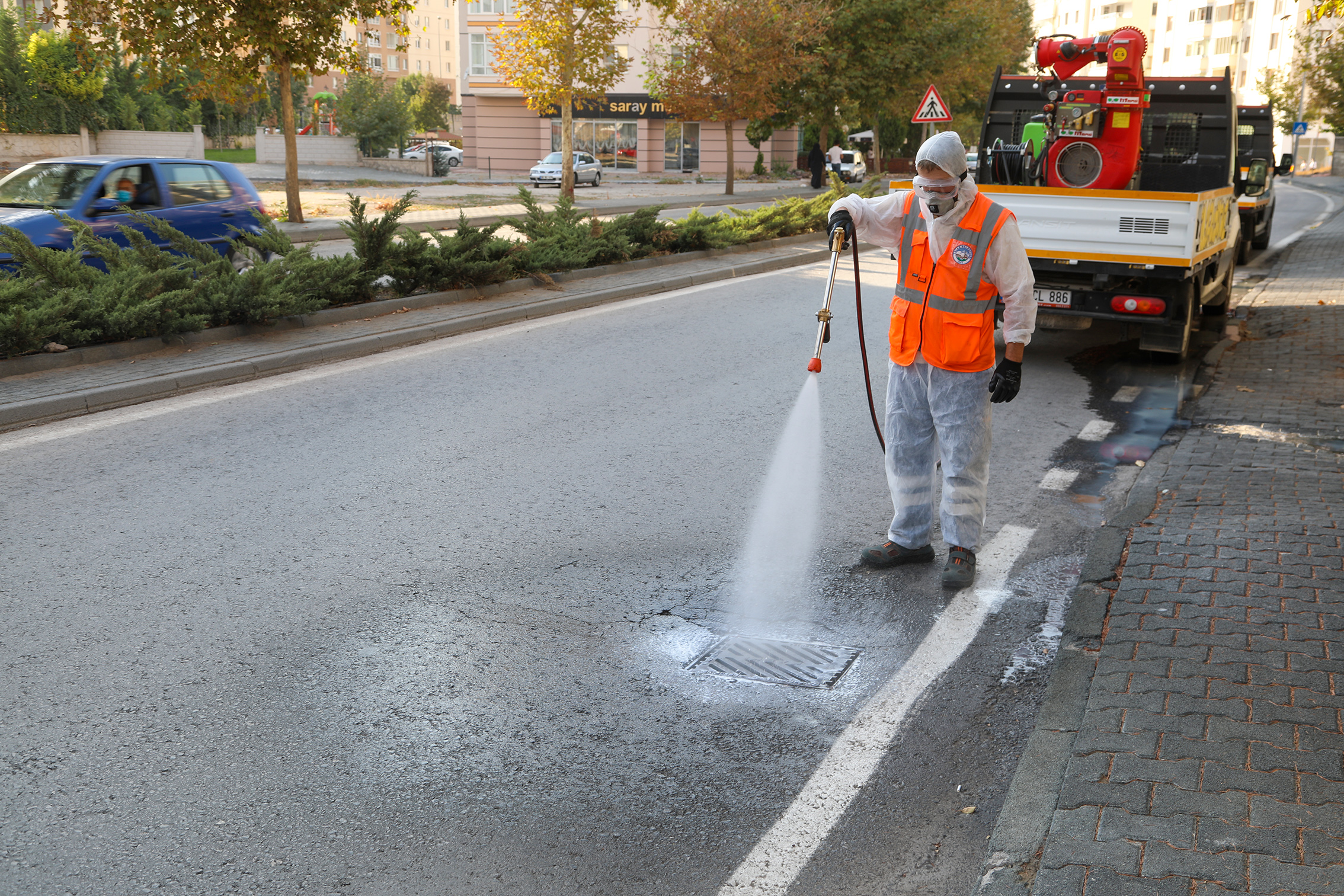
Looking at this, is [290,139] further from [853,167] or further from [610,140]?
[610,140]

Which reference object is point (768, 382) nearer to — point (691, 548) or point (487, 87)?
point (691, 548)

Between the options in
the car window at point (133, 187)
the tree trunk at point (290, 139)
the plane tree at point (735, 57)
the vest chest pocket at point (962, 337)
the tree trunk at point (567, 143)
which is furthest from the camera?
the plane tree at point (735, 57)

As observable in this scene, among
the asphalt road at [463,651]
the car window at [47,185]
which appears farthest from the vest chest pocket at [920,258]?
the car window at [47,185]

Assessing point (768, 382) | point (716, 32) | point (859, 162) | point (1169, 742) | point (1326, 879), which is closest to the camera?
point (1326, 879)

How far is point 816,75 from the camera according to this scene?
36.8 m

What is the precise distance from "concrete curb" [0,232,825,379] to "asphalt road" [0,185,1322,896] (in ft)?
4.03

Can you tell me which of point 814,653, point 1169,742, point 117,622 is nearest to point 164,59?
point 117,622

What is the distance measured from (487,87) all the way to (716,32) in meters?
24.8

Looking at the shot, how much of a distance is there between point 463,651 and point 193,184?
10.1m

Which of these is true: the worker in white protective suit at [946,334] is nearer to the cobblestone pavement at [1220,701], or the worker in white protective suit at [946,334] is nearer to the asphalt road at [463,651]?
the asphalt road at [463,651]

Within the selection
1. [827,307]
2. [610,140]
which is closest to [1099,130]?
[827,307]

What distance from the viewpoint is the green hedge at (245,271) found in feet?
28.3

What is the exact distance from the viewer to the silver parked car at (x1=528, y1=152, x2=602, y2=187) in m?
43.5

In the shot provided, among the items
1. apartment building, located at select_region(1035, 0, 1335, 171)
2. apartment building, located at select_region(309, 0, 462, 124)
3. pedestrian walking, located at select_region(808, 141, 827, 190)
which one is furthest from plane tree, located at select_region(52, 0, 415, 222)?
apartment building, located at select_region(309, 0, 462, 124)
